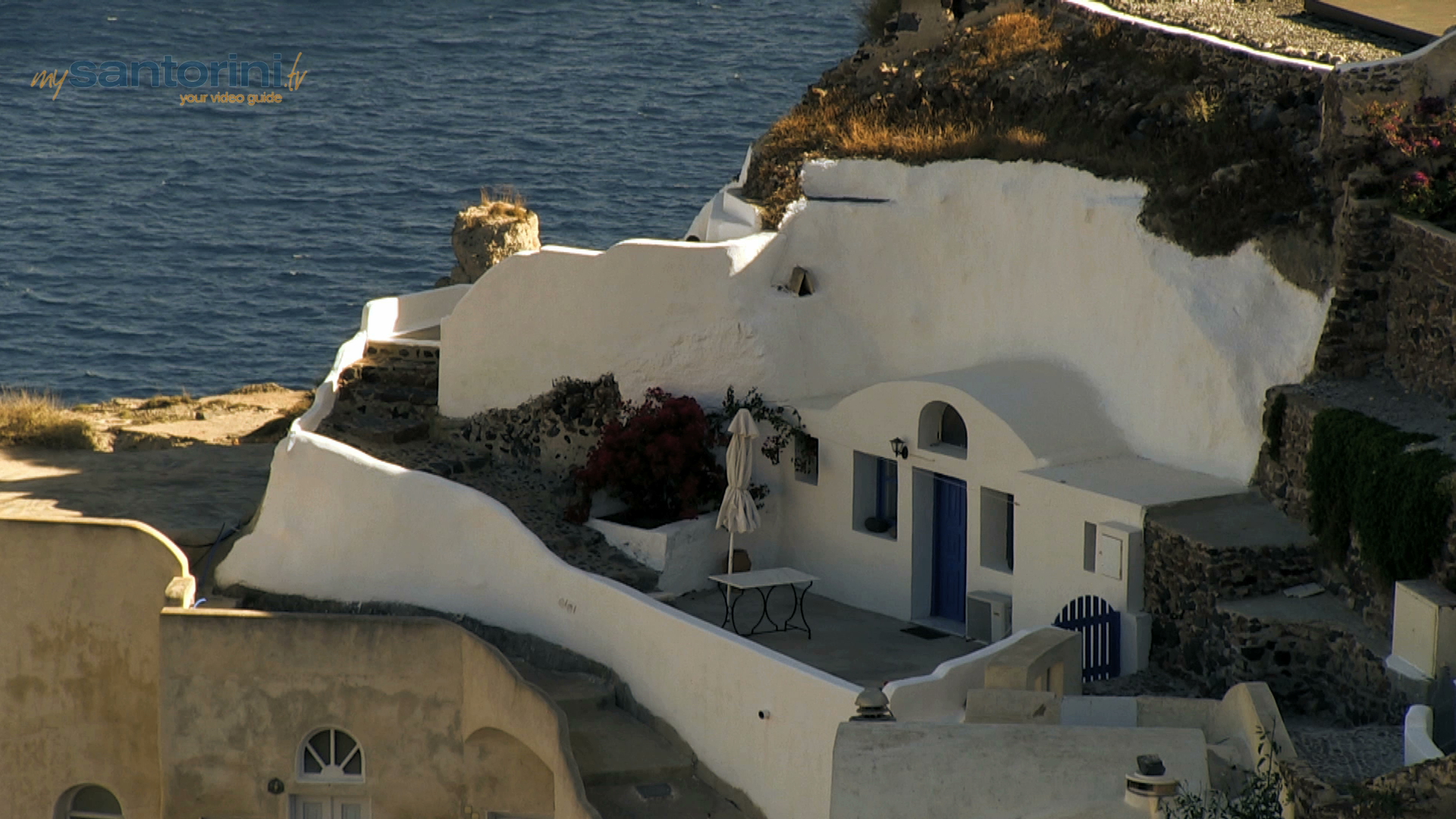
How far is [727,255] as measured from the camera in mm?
25000

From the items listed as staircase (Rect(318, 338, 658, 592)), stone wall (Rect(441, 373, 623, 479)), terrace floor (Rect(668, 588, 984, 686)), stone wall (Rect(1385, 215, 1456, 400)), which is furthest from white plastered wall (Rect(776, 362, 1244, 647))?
stone wall (Rect(441, 373, 623, 479))

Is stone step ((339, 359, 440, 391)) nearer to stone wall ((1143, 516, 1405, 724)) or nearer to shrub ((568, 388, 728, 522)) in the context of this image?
shrub ((568, 388, 728, 522))

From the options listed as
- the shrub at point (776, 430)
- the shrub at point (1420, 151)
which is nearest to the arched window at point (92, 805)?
the shrub at point (776, 430)

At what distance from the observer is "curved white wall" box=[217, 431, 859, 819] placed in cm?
1977

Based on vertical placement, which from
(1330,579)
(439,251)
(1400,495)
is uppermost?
(1400,495)

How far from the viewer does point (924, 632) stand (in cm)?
2269

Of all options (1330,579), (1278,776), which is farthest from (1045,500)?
(1278,776)

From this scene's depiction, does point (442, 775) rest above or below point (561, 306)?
below

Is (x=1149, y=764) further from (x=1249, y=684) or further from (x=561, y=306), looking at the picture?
(x=561, y=306)

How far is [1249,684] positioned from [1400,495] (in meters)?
2.62

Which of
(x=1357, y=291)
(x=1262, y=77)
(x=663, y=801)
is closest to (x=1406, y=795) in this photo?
(x=1357, y=291)

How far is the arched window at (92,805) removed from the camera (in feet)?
85.8

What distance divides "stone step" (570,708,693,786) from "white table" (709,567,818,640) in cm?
180

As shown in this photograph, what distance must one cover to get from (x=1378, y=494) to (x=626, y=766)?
8669mm
